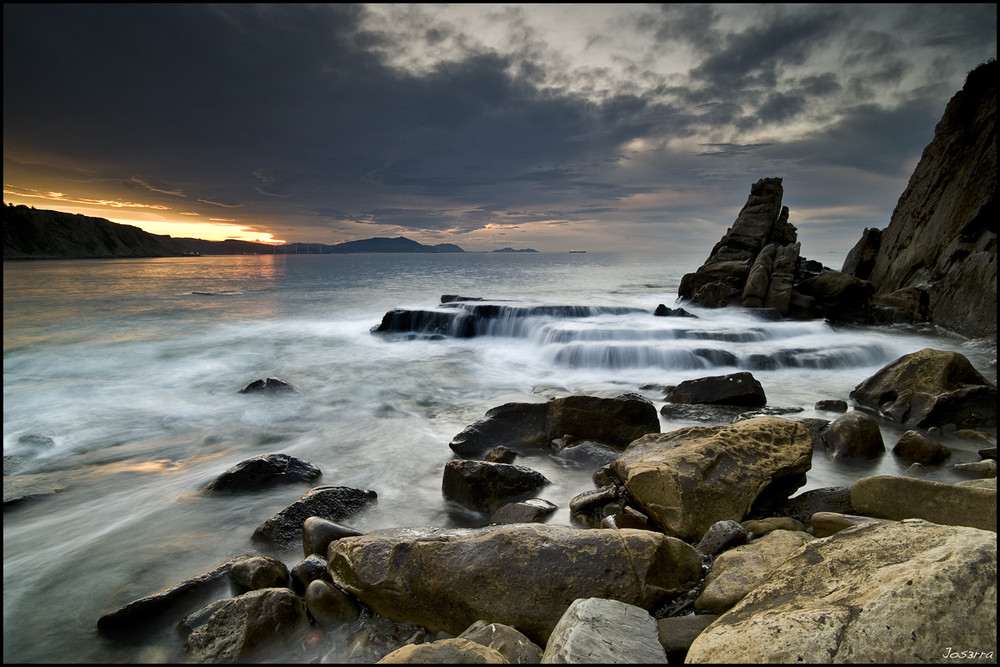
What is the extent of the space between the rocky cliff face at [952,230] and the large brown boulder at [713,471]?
41.4 feet

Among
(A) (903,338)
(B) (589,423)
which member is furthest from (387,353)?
(A) (903,338)

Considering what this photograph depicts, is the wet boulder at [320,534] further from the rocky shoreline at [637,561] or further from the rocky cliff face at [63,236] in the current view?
the rocky cliff face at [63,236]

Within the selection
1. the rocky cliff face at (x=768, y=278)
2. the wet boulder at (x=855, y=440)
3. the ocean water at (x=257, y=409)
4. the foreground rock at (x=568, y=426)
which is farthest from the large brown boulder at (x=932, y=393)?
the rocky cliff face at (x=768, y=278)

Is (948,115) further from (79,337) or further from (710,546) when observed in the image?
(79,337)

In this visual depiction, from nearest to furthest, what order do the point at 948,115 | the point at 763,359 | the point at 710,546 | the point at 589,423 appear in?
the point at 710,546, the point at 589,423, the point at 763,359, the point at 948,115

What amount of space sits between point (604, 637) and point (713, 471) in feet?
7.39

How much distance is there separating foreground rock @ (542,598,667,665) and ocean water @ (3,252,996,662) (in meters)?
1.64

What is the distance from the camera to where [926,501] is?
364cm

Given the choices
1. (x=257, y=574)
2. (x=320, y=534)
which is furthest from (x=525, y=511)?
(x=257, y=574)

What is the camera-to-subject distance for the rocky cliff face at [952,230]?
13.8 m

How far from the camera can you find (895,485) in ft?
12.5

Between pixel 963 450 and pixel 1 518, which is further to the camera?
pixel 963 450

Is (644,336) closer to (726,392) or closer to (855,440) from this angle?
(726,392)

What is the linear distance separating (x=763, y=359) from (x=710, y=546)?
9871mm
